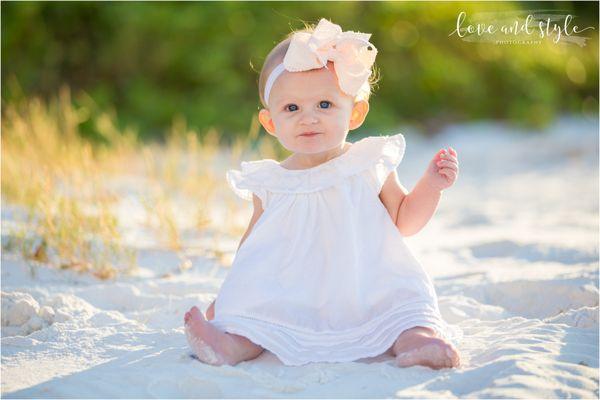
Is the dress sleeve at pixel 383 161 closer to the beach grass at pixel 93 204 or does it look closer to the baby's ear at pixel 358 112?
the baby's ear at pixel 358 112

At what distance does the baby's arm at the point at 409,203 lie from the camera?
8.07ft

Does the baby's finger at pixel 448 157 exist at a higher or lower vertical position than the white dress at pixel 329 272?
higher

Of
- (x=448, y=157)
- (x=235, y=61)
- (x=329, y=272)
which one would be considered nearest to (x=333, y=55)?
(x=448, y=157)

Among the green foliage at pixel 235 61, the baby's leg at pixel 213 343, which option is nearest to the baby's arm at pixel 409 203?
the baby's leg at pixel 213 343

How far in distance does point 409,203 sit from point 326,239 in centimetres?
31

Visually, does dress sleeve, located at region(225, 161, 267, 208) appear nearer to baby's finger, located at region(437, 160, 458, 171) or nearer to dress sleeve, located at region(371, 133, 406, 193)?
dress sleeve, located at region(371, 133, 406, 193)

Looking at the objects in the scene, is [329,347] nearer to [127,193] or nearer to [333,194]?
[333,194]

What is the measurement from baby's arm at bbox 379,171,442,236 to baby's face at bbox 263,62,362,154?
0.82ft

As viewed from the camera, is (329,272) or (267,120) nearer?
(329,272)

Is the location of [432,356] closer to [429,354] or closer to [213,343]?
[429,354]

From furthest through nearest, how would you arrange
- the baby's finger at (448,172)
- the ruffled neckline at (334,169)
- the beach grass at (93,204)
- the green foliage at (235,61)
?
the green foliage at (235,61) → the beach grass at (93,204) → the ruffled neckline at (334,169) → the baby's finger at (448,172)

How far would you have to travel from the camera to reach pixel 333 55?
2.45 m

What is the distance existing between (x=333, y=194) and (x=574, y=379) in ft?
3.13

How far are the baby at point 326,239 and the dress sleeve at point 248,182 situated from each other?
0.04ft
